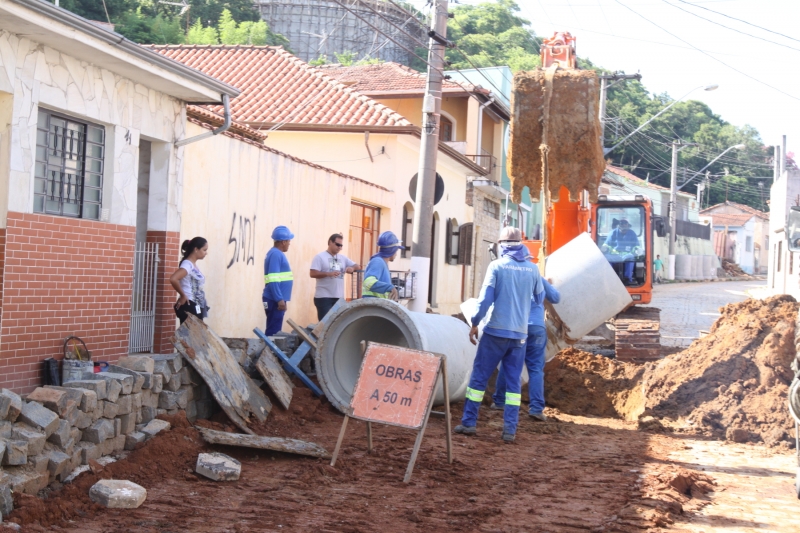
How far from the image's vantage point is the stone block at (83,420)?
6.26m

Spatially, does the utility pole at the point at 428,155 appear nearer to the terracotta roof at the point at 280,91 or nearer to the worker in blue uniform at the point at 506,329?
the worker in blue uniform at the point at 506,329

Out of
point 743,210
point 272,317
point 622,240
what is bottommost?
A: point 272,317

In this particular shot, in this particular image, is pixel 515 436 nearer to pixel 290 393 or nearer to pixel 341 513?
pixel 290 393

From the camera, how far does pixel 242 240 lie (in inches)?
486

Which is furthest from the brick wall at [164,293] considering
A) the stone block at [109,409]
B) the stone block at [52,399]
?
the stone block at [52,399]

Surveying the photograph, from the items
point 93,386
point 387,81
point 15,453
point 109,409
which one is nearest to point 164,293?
point 109,409

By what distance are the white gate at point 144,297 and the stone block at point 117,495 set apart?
3794 millimetres

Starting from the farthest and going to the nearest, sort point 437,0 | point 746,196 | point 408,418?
point 746,196, point 437,0, point 408,418

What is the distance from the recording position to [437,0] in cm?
1353

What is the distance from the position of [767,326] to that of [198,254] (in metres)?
6.93

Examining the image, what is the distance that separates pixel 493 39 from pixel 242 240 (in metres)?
30.4

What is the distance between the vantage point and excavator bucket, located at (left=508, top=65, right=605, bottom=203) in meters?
11.2

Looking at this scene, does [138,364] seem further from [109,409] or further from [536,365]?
[536,365]

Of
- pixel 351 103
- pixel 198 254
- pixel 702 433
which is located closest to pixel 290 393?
pixel 198 254
